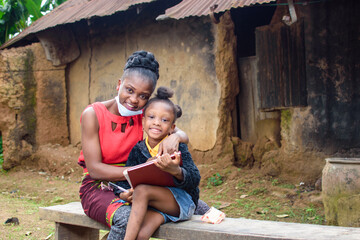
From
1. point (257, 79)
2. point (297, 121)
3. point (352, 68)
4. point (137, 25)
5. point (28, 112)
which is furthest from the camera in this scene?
point (28, 112)

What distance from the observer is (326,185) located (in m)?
4.10

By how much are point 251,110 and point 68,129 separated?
12.7 feet

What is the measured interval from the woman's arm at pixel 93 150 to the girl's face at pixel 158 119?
0.35 metres

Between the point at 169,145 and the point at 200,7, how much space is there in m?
3.08

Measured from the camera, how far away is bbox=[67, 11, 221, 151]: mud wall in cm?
632

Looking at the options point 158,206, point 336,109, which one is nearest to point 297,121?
point 336,109

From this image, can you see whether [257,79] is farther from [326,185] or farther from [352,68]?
[326,185]

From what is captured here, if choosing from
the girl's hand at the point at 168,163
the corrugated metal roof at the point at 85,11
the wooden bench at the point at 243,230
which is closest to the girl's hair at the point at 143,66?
the girl's hand at the point at 168,163

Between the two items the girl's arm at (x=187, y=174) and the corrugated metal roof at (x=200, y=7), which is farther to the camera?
the corrugated metal roof at (x=200, y=7)

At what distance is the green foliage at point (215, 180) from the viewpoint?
5906 mm

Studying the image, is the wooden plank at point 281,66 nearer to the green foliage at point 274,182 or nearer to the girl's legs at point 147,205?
the green foliage at point 274,182

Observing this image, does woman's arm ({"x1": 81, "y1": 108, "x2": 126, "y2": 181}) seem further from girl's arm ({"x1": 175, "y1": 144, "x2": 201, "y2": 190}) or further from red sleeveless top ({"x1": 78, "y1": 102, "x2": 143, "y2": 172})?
girl's arm ({"x1": 175, "y1": 144, "x2": 201, "y2": 190})

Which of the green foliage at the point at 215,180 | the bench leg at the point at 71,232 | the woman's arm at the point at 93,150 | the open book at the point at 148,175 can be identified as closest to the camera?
the open book at the point at 148,175

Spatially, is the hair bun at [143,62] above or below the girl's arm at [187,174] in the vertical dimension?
above
